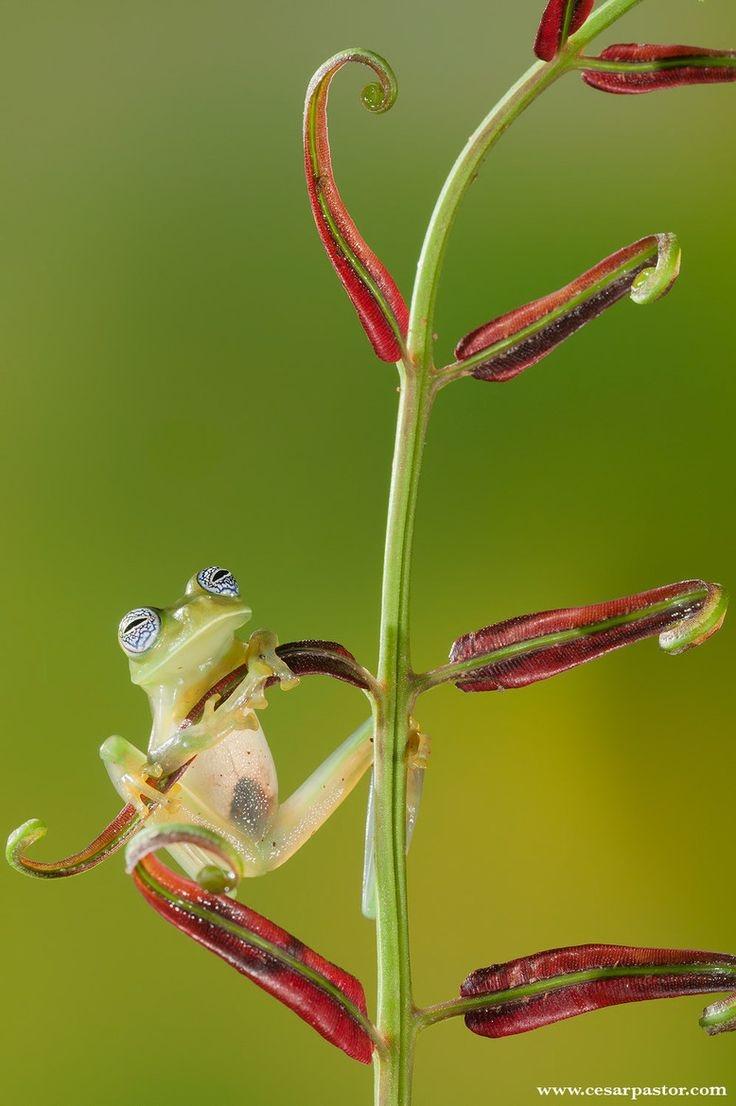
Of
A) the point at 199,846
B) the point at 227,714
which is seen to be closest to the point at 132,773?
the point at 227,714

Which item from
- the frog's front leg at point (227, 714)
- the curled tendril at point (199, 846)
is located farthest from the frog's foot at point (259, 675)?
the curled tendril at point (199, 846)

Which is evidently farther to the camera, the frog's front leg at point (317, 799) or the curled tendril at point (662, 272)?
the frog's front leg at point (317, 799)

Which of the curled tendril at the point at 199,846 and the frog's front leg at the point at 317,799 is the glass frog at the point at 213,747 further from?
the curled tendril at the point at 199,846

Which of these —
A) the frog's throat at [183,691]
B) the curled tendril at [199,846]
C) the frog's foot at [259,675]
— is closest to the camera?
the curled tendril at [199,846]

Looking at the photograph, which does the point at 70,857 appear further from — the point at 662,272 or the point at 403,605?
the point at 662,272

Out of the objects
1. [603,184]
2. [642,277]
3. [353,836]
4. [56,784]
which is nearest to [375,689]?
[642,277]

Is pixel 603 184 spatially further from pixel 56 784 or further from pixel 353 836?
pixel 56 784

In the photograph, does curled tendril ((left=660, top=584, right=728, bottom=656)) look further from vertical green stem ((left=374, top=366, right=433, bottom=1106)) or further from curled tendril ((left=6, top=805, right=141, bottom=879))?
A: curled tendril ((left=6, top=805, right=141, bottom=879))
